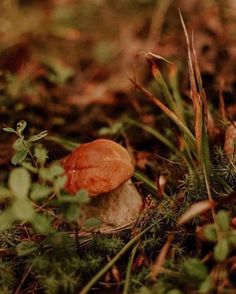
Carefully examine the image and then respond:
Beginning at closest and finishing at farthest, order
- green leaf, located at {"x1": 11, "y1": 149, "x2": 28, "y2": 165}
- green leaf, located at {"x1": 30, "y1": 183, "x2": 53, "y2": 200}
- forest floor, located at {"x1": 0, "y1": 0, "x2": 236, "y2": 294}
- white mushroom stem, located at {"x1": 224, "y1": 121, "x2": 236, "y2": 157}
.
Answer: green leaf, located at {"x1": 30, "y1": 183, "x2": 53, "y2": 200}
forest floor, located at {"x1": 0, "y1": 0, "x2": 236, "y2": 294}
green leaf, located at {"x1": 11, "y1": 149, "x2": 28, "y2": 165}
white mushroom stem, located at {"x1": 224, "y1": 121, "x2": 236, "y2": 157}

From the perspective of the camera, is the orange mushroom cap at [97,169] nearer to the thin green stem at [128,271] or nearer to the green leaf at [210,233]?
the thin green stem at [128,271]

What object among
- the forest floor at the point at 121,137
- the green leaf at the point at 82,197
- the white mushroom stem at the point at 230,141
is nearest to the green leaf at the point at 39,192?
the forest floor at the point at 121,137

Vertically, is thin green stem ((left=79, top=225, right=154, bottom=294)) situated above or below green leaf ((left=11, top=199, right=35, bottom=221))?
below

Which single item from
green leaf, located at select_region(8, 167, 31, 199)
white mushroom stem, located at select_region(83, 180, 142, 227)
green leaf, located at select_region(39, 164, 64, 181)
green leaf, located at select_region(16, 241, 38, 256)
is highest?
green leaf, located at select_region(8, 167, 31, 199)

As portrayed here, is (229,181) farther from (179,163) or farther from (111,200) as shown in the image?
(111,200)

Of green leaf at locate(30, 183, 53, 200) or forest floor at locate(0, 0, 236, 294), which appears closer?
green leaf at locate(30, 183, 53, 200)

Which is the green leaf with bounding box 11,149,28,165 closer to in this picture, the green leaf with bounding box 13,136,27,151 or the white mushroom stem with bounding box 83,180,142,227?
the green leaf with bounding box 13,136,27,151

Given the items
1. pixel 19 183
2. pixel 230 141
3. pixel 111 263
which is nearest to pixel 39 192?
pixel 19 183

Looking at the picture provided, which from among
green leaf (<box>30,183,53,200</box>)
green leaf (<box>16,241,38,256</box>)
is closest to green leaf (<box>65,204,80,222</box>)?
green leaf (<box>30,183,53,200</box>)
